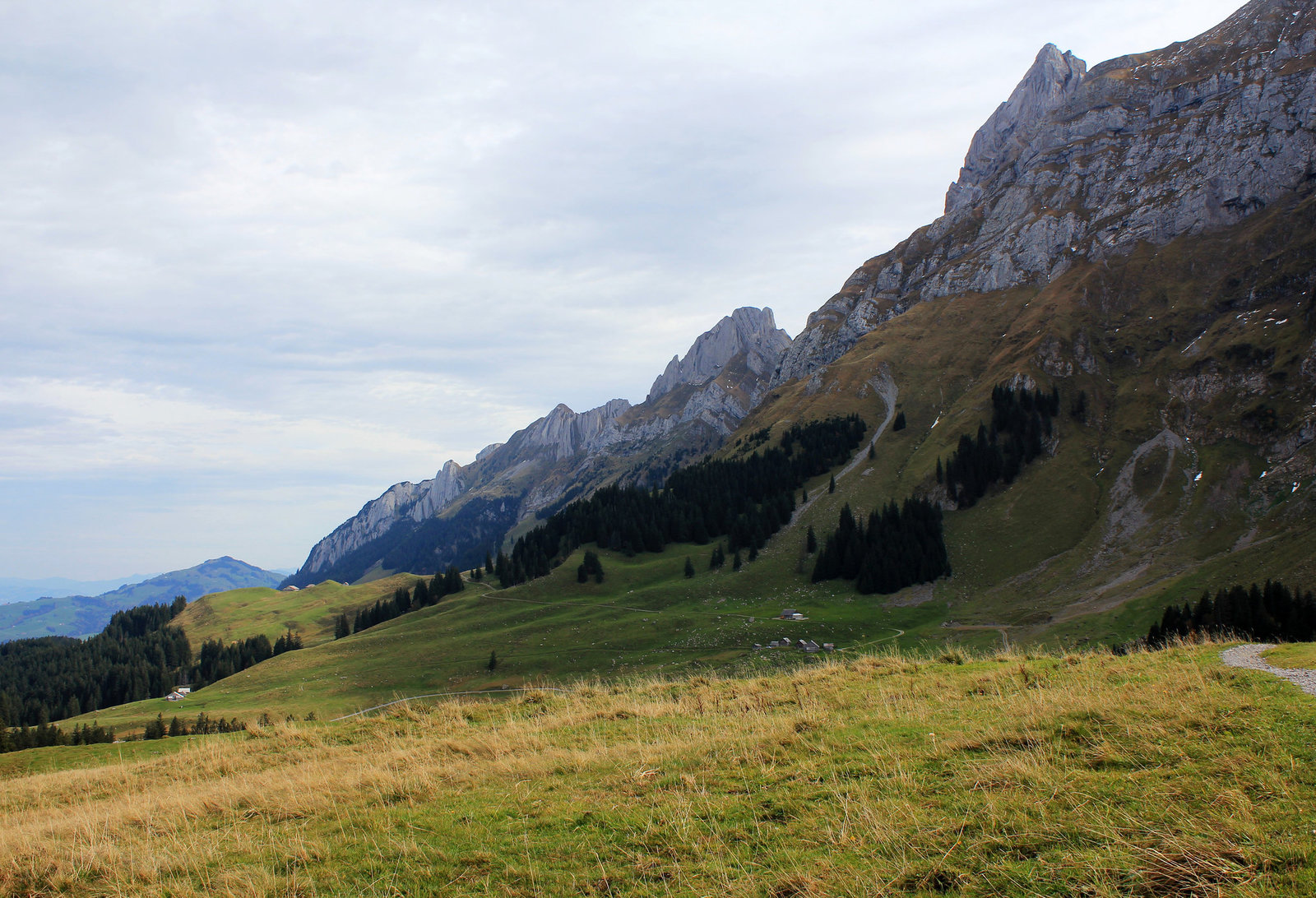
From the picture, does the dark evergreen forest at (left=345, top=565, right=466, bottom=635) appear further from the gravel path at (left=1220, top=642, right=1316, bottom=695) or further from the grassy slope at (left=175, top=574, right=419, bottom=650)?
the gravel path at (left=1220, top=642, right=1316, bottom=695)

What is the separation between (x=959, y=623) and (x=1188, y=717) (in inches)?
2983

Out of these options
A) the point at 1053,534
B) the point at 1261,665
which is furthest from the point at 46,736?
the point at 1053,534

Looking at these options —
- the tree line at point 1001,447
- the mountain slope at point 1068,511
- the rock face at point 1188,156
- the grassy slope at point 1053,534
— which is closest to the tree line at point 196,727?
the grassy slope at point 1053,534

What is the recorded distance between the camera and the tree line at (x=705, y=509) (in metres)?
129

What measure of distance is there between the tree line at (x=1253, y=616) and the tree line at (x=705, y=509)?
235ft

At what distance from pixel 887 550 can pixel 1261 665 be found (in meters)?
87.0

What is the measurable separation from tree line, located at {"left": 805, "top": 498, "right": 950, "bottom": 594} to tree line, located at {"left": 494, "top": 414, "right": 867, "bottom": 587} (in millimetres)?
18089

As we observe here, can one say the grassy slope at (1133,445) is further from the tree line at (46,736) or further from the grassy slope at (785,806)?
the tree line at (46,736)

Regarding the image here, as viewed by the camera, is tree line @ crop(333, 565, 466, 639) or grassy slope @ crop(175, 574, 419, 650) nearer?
tree line @ crop(333, 565, 466, 639)

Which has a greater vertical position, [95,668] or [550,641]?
[95,668]

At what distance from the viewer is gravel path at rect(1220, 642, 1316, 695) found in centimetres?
1258

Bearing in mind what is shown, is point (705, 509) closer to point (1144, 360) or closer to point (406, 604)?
point (406, 604)

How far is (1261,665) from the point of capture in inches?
591

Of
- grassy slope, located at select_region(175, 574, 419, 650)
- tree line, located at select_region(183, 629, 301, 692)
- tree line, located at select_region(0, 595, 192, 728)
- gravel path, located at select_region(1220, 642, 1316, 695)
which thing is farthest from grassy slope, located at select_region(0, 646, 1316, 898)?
grassy slope, located at select_region(175, 574, 419, 650)
